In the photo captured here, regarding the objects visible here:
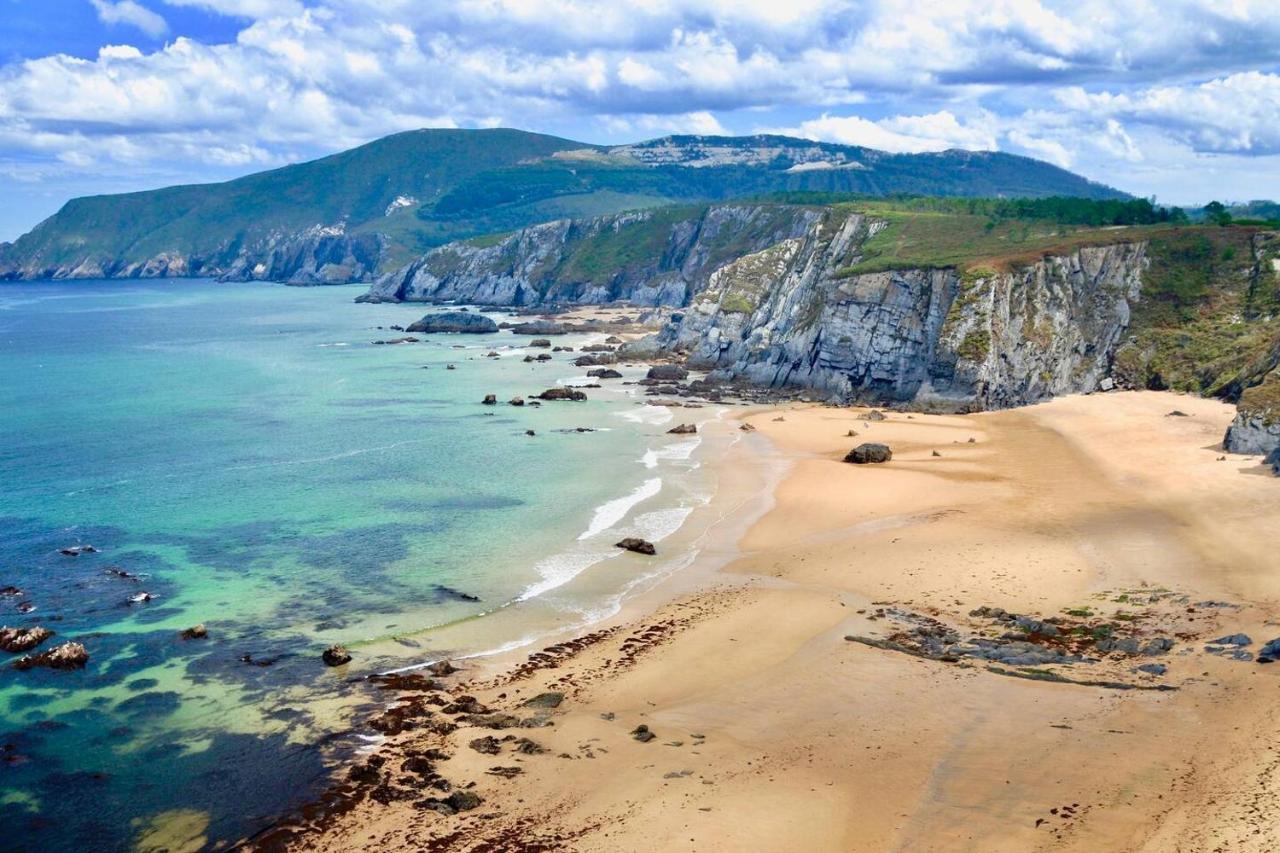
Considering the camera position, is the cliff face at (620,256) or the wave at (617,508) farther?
the cliff face at (620,256)

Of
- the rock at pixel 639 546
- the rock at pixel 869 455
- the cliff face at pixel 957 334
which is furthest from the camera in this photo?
the cliff face at pixel 957 334

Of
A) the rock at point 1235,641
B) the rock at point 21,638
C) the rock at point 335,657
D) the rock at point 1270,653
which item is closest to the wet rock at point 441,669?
the rock at point 335,657

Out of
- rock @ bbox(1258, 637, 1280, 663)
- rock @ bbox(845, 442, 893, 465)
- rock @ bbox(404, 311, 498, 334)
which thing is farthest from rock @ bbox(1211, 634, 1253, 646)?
rock @ bbox(404, 311, 498, 334)

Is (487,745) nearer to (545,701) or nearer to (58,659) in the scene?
(545,701)

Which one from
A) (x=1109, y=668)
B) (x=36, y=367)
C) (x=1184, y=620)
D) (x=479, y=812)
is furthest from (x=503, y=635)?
(x=36, y=367)

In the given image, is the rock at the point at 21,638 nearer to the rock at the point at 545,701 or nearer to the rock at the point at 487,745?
the rock at the point at 487,745

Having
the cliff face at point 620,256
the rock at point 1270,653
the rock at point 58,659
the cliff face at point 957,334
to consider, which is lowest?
the rock at point 58,659

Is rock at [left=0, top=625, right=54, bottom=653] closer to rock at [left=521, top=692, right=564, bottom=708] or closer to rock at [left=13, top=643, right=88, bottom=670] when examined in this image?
rock at [left=13, top=643, right=88, bottom=670]
